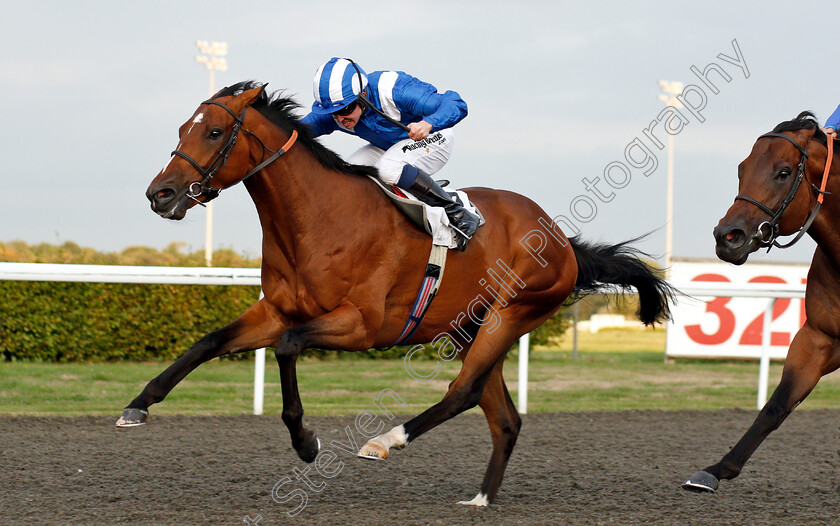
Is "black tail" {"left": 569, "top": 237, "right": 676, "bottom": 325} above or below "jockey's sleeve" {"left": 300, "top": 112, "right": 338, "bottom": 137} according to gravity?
below

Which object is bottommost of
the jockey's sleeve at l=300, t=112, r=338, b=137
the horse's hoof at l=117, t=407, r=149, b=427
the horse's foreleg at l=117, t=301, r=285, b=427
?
the horse's hoof at l=117, t=407, r=149, b=427

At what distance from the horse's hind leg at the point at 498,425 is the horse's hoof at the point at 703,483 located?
103cm

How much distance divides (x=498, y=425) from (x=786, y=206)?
1722 millimetres

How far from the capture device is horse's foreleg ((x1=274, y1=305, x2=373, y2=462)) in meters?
3.54

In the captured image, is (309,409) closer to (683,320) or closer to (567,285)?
(567,285)

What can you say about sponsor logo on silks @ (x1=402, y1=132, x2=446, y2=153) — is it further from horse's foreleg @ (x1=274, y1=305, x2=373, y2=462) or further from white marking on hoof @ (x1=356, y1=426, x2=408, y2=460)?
white marking on hoof @ (x1=356, y1=426, x2=408, y2=460)

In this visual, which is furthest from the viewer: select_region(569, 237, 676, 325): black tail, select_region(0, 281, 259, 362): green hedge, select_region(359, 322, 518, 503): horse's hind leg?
select_region(0, 281, 259, 362): green hedge

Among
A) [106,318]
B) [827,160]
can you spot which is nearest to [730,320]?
[106,318]

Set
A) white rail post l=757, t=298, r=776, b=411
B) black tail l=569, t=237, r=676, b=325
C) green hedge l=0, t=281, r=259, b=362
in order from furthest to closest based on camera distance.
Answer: green hedge l=0, t=281, r=259, b=362 → white rail post l=757, t=298, r=776, b=411 → black tail l=569, t=237, r=676, b=325

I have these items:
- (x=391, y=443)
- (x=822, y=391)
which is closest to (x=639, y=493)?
(x=391, y=443)

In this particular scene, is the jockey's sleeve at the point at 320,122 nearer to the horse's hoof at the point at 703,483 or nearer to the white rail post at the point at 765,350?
the horse's hoof at the point at 703,483

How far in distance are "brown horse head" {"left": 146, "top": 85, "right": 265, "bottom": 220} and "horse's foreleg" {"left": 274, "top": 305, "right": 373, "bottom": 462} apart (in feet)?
2.16

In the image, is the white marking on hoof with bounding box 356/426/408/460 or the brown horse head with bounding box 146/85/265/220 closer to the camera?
the brown horse head with bounding box 146/85/265/220

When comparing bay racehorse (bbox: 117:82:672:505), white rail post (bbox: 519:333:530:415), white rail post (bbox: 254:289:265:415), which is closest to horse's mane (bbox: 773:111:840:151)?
bay racehorse (bbox: 117:82:672:505)
